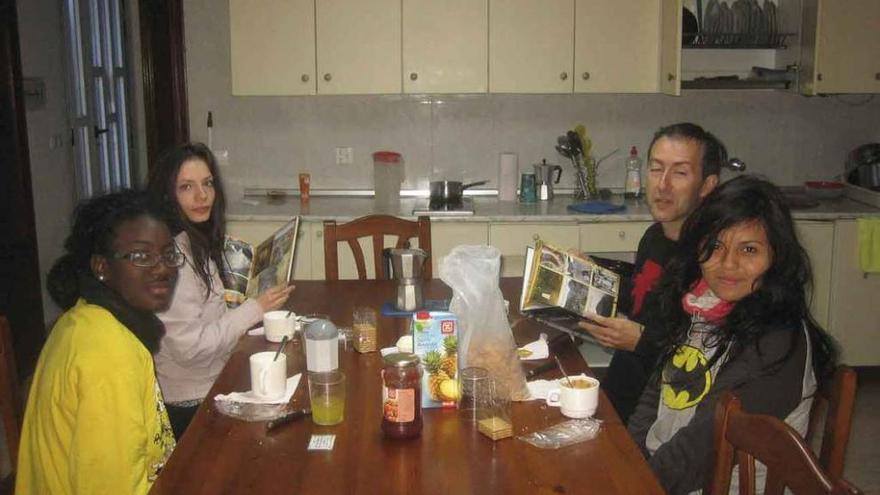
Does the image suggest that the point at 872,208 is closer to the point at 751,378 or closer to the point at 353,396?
the point at 751,378

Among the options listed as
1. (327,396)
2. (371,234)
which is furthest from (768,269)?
(371,234)

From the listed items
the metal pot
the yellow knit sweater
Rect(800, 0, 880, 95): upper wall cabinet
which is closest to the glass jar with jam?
the yellow knit sweater

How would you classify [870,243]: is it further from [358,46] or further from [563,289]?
[358,46]

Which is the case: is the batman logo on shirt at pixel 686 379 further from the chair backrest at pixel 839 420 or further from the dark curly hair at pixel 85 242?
the dark curly hair at pixel 85 242

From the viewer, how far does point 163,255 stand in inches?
77.6

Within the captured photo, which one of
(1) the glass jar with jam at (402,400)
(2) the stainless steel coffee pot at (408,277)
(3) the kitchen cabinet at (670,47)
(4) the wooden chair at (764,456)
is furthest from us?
(3) the kitchen cabinet at (670,47)

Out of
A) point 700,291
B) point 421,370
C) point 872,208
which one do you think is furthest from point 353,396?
point 872,208

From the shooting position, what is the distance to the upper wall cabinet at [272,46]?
13.8 feet

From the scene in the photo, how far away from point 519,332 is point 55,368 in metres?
1.23

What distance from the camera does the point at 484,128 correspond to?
4.65 metres

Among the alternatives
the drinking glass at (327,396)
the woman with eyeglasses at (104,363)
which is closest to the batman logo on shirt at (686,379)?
the drinking glass at (327,396)

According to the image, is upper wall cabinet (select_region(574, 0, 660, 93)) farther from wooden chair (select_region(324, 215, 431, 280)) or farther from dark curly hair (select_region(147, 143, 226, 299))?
dark curly hair (select_region(147, 143, 226, 299))

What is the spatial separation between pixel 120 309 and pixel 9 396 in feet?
0.95

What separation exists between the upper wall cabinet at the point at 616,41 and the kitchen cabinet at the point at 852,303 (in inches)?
43.4
